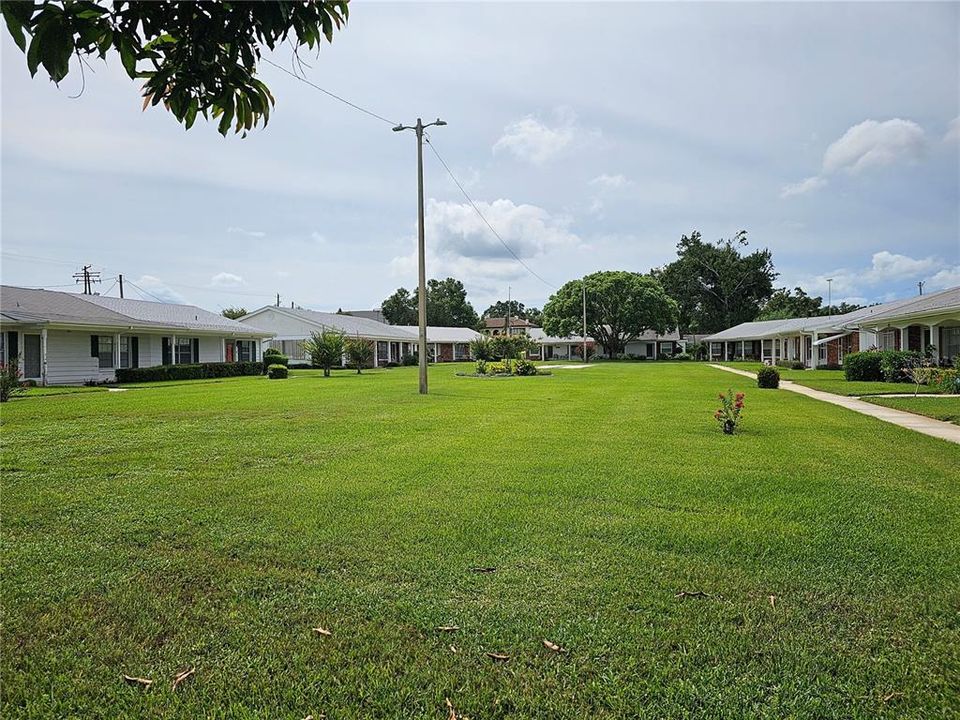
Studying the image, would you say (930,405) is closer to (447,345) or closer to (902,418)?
(902,418)

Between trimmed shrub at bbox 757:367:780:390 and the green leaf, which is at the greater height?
the green leaf

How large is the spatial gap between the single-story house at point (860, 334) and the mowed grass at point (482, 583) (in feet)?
65.1

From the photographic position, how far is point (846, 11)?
9.77m

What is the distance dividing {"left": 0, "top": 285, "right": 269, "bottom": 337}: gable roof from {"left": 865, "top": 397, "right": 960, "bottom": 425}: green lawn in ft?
90.4

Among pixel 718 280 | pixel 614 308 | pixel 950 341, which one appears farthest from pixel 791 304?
pixel 950 341

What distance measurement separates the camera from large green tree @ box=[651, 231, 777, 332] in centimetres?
7806

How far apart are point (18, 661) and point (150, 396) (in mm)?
16377

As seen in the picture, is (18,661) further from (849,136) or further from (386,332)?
(386,332)

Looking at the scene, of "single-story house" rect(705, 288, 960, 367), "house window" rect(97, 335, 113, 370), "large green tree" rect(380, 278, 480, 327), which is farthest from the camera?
"large green tree" rect(380, 278, 480, 327)

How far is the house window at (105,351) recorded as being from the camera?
27047 mm

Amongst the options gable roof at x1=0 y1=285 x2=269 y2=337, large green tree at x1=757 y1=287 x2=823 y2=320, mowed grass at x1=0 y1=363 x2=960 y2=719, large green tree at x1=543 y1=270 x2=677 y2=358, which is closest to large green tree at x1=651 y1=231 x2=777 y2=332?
large green tree at x1=757 y1=287 x2=823 y2=320

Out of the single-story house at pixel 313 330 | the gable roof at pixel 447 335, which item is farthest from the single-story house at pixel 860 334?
the single-story house at pixel 313 330

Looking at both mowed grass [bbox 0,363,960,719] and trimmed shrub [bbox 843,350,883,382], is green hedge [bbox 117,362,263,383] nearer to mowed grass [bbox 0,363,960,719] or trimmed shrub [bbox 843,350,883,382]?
mowed grass [bbox 0,363,960,719]

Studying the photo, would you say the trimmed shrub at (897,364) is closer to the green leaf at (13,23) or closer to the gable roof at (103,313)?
the green leaf at (13,23)
